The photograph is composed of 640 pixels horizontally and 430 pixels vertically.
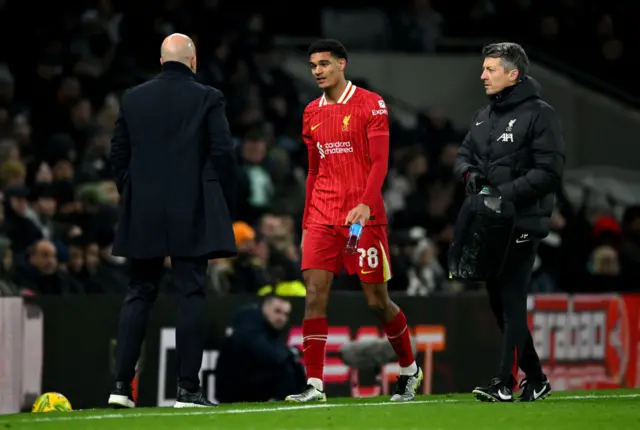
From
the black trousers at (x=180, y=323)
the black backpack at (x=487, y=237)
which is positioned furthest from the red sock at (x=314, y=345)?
the black backpack at (x=487, y=237)

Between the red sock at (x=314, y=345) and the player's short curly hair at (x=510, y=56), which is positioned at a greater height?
the player's short curly hair at (x=510, y=56)

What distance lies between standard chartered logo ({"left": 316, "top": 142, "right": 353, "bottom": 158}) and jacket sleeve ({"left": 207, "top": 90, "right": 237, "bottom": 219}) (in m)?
0.72

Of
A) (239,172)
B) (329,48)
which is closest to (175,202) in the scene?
(329,48)

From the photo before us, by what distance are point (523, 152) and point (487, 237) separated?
56 centimetres

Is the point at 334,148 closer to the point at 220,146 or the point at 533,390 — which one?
the point at 220,146

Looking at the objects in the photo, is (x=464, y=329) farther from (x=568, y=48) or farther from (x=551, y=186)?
(x=568, y=48)

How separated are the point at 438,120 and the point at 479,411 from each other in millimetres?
11988

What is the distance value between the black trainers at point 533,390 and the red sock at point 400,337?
0.75m

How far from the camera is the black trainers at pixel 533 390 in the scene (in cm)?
934

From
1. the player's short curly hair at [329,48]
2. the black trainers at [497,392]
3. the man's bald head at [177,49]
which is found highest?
the player's short curly hair at [329,48]

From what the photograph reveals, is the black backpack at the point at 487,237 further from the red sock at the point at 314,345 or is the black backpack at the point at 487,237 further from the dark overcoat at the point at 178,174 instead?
the dark overcoat at the point at 178,174

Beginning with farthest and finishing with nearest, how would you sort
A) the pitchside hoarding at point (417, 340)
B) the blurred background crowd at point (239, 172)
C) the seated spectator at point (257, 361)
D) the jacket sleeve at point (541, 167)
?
the blurred background crowd at point (239, 172) → the seated spectator at point (257, 361) → the pitchside hoarding at point (417, 340) → the jacket sleeve at point (541, 167)

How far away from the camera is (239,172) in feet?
53.0

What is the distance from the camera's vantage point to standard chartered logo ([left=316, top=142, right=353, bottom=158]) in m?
9.40
